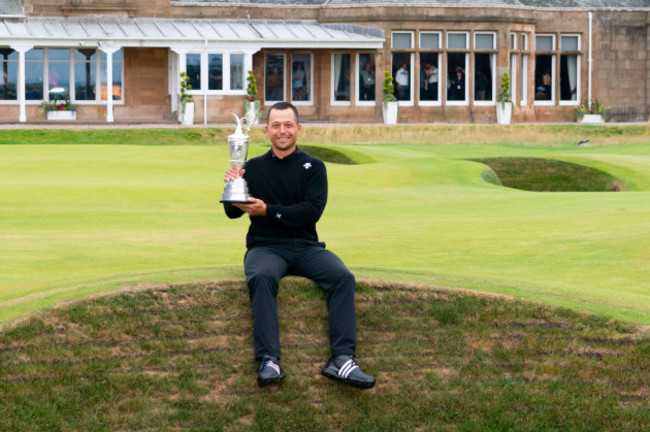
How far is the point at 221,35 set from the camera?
→ 42.4 metres

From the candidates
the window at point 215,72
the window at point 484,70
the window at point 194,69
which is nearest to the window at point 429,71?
the window at point 484,70

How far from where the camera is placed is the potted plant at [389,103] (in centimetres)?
4322

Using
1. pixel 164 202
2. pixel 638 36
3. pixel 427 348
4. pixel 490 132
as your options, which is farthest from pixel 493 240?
pixel 638 36

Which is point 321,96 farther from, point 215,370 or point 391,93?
point 215,370

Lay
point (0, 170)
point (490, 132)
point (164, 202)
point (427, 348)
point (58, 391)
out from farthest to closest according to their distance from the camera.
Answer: point (490, 132) < point (0, 170) < point (164, 202) < point (427, 348) < point (58, 391)

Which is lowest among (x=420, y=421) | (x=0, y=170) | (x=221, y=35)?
(x=420, y=421)

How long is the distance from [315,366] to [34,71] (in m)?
35.9

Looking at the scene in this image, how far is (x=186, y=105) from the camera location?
40750 mm

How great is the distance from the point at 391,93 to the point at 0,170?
71.1ft

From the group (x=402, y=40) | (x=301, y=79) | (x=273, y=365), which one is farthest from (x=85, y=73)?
(x=273, y=365)

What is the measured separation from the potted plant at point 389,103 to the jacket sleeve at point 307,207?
1361 inches

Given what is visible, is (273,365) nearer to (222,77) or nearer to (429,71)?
(222,77)

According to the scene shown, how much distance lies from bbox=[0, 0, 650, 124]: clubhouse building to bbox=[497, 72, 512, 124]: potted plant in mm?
467

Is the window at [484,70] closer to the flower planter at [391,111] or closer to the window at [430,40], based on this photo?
the window at [430,40]
